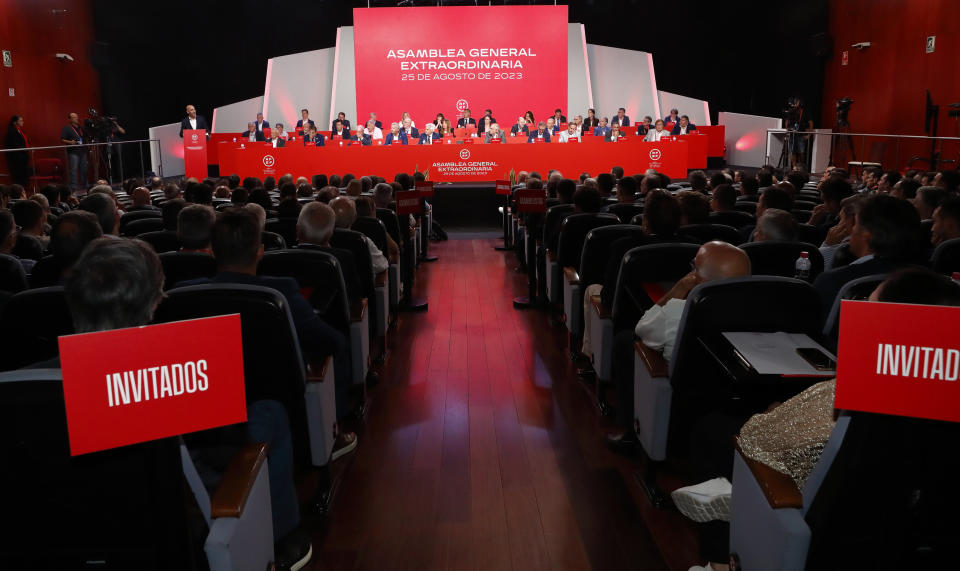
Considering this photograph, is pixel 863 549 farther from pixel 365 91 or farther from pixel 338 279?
pixel 365 91

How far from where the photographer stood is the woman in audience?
1.38 meters

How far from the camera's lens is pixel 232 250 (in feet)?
7.86

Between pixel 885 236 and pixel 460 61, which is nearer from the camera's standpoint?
pixel 885 236

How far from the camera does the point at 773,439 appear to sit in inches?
66.2

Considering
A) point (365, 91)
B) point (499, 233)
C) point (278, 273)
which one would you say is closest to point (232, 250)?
point (278, 273)

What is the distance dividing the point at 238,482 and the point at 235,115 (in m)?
16.1

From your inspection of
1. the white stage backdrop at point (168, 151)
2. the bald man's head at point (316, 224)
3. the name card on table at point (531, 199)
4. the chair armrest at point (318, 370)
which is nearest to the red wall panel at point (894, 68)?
the name card on table at point (531, 199)

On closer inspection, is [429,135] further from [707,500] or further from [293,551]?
[707,500]

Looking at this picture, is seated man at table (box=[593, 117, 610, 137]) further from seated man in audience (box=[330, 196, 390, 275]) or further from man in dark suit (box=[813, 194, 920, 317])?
man in dark suit (box=[813, 194, 920, 317])

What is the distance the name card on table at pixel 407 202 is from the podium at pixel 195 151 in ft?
31.0

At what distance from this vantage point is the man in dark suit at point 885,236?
8.65ft

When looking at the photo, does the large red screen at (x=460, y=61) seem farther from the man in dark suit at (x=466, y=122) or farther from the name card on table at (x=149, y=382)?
the name card on table at (x=149, y=382)

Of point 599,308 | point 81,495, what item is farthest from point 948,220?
point 81,495

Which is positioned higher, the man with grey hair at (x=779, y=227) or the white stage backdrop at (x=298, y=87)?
the white stage backdrop at (x=298, y=87)
